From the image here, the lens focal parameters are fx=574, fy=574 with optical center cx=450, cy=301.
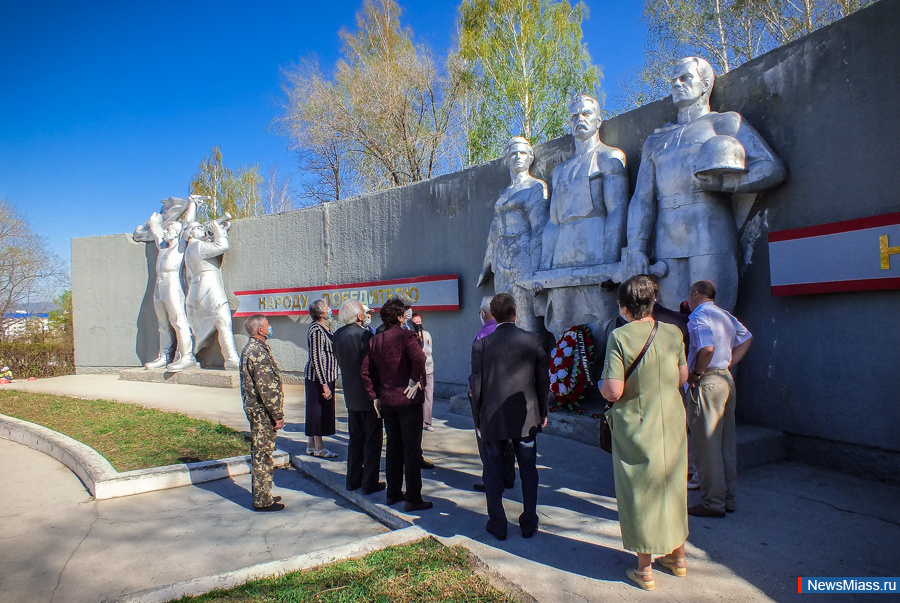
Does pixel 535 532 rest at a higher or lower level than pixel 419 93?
lower

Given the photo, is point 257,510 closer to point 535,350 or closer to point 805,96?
point 535,350

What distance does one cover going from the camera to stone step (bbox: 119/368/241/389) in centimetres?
1153

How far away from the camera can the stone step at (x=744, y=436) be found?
4.78 meters

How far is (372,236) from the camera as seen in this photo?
1058 cm

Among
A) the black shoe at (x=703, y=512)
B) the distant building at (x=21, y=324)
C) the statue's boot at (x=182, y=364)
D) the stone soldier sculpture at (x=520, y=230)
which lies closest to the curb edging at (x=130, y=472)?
the stone soldier sculpture at (x=520, y=230)

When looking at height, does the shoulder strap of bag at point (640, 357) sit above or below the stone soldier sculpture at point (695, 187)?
below

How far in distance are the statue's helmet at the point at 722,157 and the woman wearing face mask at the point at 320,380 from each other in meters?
3.81

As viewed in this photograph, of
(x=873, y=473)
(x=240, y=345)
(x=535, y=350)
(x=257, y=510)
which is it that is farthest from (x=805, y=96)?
(x=240, y=345)

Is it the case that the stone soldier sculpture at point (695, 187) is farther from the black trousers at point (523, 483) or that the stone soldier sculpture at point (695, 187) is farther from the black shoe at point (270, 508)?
the black shoe at point (270, 508)

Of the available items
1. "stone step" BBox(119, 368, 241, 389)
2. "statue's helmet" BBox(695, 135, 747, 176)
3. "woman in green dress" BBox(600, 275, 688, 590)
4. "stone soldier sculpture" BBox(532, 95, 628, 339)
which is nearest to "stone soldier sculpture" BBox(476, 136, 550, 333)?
"stone soldier sculpture" BBox(532, 95, 628, 339)

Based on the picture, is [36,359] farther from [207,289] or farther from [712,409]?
[712,409]

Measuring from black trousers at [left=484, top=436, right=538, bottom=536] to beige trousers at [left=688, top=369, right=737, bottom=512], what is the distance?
1.16 m

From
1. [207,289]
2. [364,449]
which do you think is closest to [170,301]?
[207,289]

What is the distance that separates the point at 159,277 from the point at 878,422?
13.3 metres
